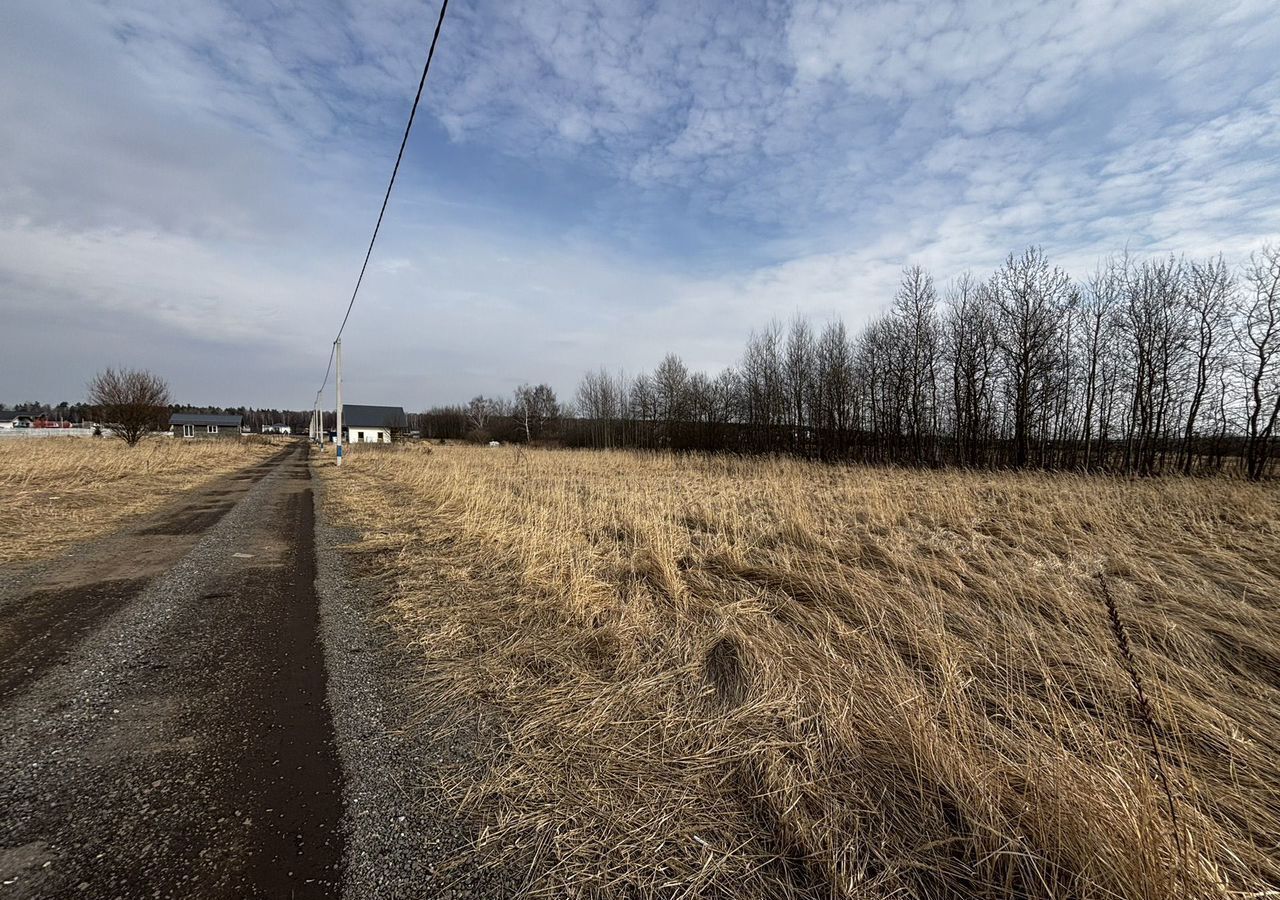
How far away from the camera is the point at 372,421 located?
81.6m

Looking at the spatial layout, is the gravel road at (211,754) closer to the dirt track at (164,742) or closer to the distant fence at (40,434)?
the dirt track at (164,742)

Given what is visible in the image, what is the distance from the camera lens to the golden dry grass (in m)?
7.21

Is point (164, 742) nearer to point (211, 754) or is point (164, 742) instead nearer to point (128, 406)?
point (211, 754)

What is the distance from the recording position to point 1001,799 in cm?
199

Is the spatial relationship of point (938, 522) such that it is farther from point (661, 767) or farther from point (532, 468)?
point (532, 468)

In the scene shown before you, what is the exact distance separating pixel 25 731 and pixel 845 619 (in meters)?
5.23

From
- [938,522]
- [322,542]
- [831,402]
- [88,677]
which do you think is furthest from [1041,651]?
[831,402]

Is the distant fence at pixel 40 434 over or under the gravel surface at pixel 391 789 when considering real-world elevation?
over

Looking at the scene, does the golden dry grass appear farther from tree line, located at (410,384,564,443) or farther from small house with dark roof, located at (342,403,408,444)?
small house with dark roof, located at (342,403,408,444)

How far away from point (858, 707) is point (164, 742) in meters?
3.67

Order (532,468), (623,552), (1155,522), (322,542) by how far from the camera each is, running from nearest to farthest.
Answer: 1. (623,552)
2. (322,542)
3. (1155,522)
4. (532,468)

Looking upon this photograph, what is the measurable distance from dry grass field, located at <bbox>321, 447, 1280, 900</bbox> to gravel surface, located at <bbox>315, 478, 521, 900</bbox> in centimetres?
12

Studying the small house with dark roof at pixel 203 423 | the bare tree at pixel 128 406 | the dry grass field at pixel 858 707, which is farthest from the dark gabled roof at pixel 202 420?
the dry grass field at pixel 858 707

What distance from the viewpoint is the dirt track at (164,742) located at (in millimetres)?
1768
